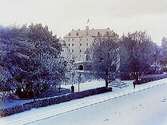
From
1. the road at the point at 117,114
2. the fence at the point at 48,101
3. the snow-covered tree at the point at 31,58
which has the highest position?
the snow-covered tree at the point at 31,58

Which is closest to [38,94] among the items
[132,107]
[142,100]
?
[132,107]

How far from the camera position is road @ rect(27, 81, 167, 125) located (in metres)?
6.32

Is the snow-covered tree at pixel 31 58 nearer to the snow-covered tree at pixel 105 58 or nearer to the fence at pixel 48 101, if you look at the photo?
the fence at pixel 48 101

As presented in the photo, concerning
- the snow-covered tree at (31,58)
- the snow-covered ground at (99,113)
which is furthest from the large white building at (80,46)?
the snow-covered ground at (99,113)

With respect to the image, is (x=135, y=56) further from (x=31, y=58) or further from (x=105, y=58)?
(x=31, y=58)

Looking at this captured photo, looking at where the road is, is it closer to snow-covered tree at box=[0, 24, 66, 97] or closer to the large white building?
snow-covered tree at box=[0, 24, 66, 97]

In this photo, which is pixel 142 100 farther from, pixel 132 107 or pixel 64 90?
pixel 64 90

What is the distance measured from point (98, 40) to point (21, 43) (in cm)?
510

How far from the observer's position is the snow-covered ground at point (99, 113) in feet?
20.9

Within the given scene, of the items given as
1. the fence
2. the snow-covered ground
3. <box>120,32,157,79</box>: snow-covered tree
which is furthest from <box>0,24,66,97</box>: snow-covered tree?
<box>120,32,157,79</box>: snow-covered tree

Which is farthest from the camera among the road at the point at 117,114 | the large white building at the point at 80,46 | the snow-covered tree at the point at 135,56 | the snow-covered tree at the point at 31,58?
the snow-covered tree at the point at 135,56

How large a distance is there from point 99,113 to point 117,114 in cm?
43

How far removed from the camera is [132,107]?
8.27m

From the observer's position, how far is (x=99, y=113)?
7.38 meters
